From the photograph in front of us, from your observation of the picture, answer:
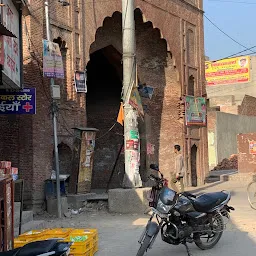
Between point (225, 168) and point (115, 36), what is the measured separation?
15681 millimetres

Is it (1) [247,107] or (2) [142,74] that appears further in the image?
(1) [247,107]

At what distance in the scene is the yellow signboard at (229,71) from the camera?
4889 centimetres

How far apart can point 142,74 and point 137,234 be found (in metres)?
13.1

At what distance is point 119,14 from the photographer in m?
18.9

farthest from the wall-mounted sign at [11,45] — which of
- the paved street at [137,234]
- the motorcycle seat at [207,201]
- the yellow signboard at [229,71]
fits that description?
the yellow signboard at [229,71]

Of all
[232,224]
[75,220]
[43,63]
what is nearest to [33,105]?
[43,63]

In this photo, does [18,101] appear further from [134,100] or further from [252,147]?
[252,147]

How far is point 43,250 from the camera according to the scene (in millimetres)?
4090

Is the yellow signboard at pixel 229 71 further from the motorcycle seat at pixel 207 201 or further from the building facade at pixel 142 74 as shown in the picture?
the motorcycle seat at pixel 207 201

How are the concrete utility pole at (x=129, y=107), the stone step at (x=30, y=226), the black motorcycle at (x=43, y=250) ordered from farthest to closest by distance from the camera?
the concrete utility pole at (x=129, y=107)
the stone step at (x=30, y=226)
the black motorcycle at (x=43, y=250)

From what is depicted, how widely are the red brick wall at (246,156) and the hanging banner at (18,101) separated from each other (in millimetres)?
14786

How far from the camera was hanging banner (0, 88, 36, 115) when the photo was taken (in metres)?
11.6

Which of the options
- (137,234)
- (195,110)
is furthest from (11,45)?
(195,110)

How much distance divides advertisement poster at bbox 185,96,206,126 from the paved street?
8.44m
